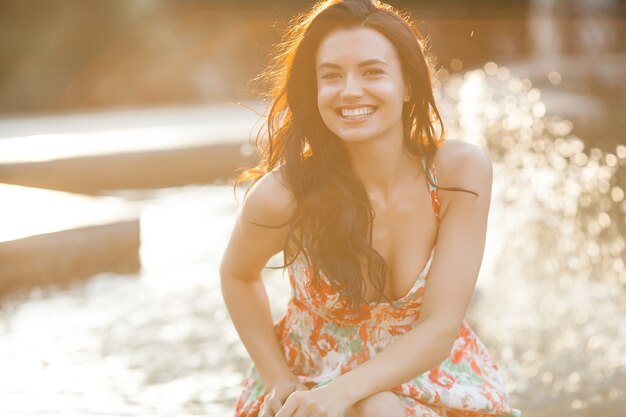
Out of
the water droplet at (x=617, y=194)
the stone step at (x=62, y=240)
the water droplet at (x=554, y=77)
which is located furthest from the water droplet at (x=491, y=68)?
the stone step at (x=62, y=240)

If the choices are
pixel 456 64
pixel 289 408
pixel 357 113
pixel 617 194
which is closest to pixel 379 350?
pixel 289 408

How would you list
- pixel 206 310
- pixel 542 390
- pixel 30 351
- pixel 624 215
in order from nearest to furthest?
pixel 542 390 → pixel 30 351 → pixel 206 310 → pixel 624 215

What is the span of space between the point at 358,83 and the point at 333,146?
0.20m

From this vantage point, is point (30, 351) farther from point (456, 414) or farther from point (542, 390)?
point (456, 414)

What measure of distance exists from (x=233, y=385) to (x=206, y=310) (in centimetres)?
135

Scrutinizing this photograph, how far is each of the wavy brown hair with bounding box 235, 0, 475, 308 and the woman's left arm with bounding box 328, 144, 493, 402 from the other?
0.11 meters

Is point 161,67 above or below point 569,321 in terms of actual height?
above

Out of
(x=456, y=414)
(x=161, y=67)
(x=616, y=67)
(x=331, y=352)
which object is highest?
(x=161, y=67)

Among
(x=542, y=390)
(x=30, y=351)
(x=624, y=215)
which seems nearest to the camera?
(x=542, y=390)

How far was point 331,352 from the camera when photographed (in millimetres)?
2828

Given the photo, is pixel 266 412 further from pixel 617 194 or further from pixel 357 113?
pixel 617 194

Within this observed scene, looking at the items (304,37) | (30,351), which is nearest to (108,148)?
(30,351)

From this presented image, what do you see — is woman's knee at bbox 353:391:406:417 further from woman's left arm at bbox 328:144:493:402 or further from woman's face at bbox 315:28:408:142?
woman's face at bbox 315:28:408:142

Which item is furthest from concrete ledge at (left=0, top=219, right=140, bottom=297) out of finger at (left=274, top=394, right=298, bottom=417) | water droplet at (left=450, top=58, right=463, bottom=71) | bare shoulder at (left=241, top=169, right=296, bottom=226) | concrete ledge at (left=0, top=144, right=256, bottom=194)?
water droplet at (left=450, top=58, right=463, bottom=71)
